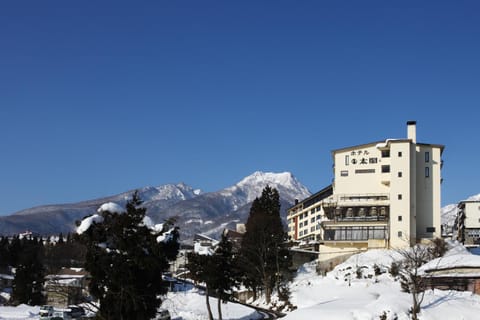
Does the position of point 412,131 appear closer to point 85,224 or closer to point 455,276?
point 455,276

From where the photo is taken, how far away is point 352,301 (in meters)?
41.1

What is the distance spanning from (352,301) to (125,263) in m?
20.2

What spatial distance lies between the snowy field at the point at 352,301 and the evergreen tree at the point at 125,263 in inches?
127

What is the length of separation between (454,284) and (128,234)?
973 inches

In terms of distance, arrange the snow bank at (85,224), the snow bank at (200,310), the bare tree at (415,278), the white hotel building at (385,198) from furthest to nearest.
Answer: the white hotel building at (385,198)
the snow bank at (200,310)
the bare tree at (415,278)
the snow bank at (85,224)

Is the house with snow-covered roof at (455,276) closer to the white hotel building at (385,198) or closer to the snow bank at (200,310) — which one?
the snow bank at (200,310)

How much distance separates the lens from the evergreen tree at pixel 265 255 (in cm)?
5997

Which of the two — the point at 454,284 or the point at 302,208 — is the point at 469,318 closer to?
the point at 454,284

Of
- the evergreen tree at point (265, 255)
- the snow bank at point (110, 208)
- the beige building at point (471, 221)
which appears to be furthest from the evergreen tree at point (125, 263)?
the beige building at point (471, 221)

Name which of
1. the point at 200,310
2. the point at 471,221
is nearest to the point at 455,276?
the point at 200,310

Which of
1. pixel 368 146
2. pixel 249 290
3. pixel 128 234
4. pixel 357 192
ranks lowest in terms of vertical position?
pixel 249 290

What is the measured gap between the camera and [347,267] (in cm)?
5950

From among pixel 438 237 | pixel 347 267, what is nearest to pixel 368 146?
pixel 438 237

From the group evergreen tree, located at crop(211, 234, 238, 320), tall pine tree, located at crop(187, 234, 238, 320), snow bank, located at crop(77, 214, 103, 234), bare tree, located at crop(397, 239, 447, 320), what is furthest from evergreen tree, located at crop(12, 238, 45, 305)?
snow bank, located at crop(77, 214, 103, 234)
